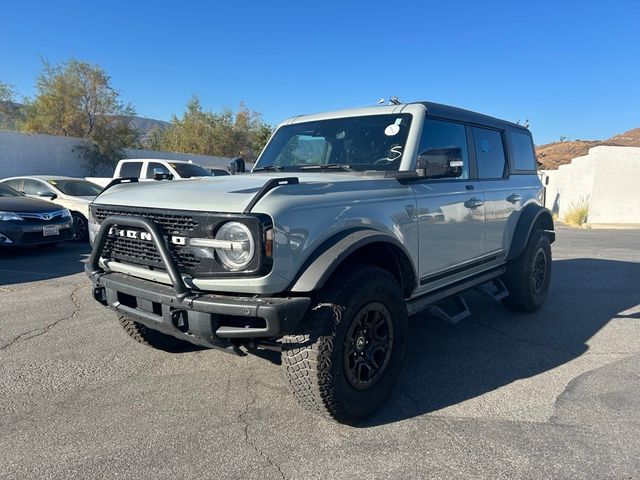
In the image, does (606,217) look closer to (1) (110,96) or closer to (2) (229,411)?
(2) (229,411)

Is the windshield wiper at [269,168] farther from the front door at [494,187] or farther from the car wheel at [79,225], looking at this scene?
the car wheel at [79,225]

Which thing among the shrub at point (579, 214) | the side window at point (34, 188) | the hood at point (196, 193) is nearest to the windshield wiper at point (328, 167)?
the hood at point (196, 193)

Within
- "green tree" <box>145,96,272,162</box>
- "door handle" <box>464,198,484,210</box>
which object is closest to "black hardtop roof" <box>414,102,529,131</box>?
"door handle" <box>464,198,484,210</box>

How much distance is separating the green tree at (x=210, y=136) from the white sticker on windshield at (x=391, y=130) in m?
32.0

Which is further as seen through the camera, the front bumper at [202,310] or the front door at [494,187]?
the front door at [494,187]

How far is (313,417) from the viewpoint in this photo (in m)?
3.01

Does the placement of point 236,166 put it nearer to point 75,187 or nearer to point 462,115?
point 462,115

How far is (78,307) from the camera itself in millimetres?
5352

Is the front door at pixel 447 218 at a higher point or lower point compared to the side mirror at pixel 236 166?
lower

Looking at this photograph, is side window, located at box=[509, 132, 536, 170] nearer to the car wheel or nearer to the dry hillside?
the car wheel

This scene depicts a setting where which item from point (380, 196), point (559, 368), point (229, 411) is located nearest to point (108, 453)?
point (229, 411)

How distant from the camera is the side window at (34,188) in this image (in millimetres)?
10492

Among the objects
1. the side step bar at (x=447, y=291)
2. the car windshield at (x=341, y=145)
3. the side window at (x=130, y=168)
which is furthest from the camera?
the side window at (x=130, y=168)

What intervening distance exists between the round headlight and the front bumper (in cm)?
19
